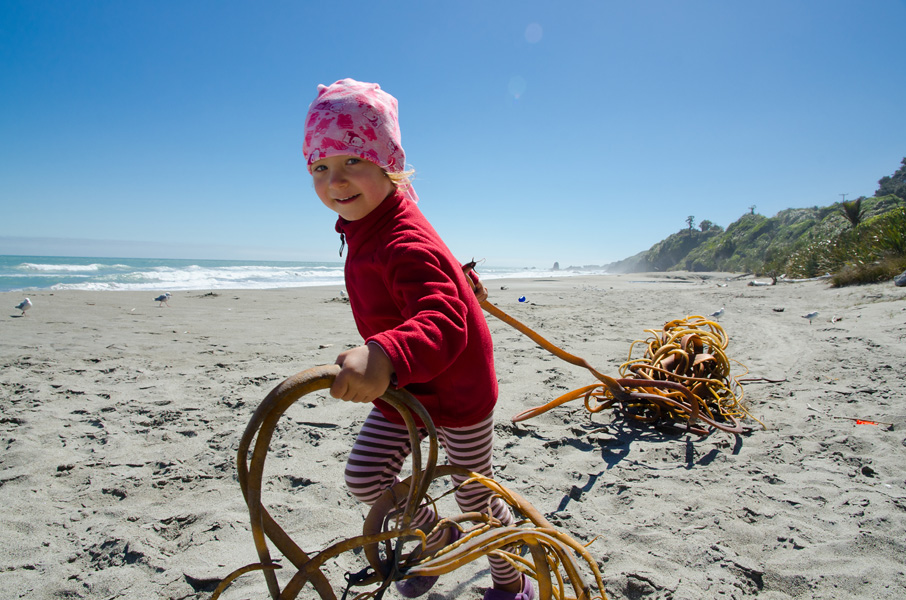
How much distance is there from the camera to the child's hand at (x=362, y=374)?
828 millimetres

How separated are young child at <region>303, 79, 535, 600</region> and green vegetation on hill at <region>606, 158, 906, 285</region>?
10824 millimetres

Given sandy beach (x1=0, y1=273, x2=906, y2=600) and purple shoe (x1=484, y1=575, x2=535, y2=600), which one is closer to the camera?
purple shoe (x1=484, y1=575, x2=535, y2=600)

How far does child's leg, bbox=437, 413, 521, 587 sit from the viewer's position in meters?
1.47

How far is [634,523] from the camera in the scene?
1.90m

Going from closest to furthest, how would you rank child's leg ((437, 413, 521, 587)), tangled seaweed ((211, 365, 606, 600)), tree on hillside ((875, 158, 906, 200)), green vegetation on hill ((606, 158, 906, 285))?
tangled seaweed ((211, 365, 606, 600)) → child's leg ((437, 413, 521, 587)) → green vegetation on hill ((606, 158, 906, 285)) → tree on hillside ((875, 158, 906, 200))

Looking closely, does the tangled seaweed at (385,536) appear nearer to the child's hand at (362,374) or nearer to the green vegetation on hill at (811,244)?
the child's hand at (362,374)

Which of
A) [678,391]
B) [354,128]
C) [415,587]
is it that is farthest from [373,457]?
[678,391]

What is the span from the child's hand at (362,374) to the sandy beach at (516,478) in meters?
1.09

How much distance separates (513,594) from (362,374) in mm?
1102

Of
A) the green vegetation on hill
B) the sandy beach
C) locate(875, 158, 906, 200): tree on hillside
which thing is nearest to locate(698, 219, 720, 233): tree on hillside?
the green vegetation on hill

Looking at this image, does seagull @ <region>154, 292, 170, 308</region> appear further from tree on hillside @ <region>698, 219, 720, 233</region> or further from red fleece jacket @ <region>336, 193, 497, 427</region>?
tree on hillside @ <region>698, 219, 720, 233</region>

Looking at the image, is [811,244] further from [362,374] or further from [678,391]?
[362,374]

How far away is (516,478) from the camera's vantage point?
230 centimetres

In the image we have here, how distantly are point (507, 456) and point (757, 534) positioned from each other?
116cm
